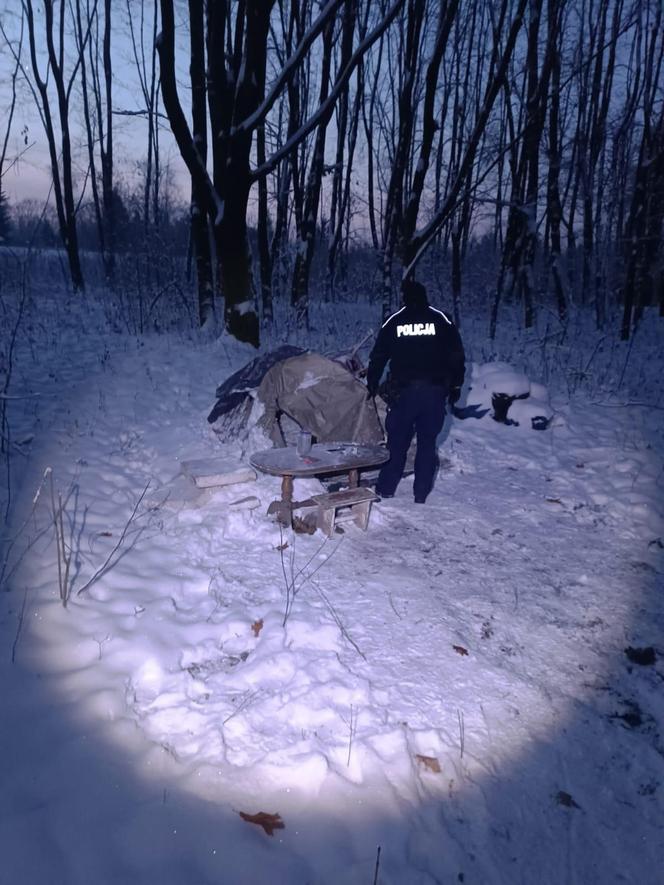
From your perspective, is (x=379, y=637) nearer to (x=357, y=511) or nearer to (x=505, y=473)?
(x=357, y=511)

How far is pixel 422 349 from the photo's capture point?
536 centimetres

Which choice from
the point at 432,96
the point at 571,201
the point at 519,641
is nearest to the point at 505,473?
the point at 519,641

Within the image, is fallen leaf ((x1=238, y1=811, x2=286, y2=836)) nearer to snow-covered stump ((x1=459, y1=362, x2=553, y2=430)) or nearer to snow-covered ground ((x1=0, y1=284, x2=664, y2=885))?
snow-covered ground ((x1=0, y1=284, x2=664, y2=885))

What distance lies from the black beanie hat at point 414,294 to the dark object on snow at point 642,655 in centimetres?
349

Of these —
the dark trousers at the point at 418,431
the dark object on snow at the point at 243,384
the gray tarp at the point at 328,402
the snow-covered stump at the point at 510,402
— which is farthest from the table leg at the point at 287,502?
the snow-covered stump at the point at 510,402

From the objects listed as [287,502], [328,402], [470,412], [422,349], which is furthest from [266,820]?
[470,412]

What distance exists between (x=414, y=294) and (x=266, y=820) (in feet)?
14.8

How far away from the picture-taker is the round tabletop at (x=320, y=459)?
15.6 feet

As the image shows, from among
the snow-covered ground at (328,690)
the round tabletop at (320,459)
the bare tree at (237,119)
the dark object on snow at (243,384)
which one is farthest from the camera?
the bare tree at (237,119)

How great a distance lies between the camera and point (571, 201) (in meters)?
23.0

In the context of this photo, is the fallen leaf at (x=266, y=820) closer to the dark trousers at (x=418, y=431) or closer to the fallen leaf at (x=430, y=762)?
the fallen leaf at (x=430, y=762)

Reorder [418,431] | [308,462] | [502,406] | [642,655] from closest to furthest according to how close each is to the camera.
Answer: [642,655] < [308,462] < [418,431] < [502,406]

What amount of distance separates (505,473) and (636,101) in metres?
17.7

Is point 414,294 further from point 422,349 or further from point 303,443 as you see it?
point 303,443
